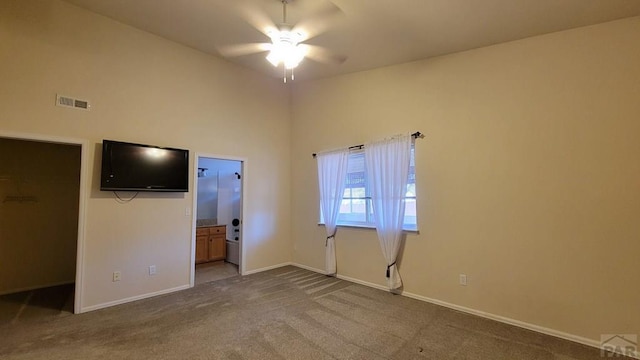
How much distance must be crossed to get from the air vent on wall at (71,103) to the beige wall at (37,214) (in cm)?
179

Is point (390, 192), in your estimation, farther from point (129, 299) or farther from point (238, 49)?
point (129, 299)

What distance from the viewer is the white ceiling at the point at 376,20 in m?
2.70

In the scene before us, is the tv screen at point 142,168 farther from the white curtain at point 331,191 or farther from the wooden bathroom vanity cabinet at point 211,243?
the white curtain at point 331,191

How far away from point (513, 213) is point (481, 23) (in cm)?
211

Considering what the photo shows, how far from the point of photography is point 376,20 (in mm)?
3141

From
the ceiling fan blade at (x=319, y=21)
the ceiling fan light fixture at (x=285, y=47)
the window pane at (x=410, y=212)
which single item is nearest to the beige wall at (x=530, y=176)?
the window pane at (x=410, y=212)

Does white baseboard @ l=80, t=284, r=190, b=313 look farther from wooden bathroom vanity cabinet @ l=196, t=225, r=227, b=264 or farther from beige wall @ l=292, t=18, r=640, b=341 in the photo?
beige wall @ l=292, t=18, r=640, b=341

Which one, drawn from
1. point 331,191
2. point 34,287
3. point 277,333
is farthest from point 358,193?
point 34,287

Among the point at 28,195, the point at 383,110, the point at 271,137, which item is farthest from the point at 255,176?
the point at 28,195

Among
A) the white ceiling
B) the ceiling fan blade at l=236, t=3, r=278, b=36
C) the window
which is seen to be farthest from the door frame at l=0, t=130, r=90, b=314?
the window

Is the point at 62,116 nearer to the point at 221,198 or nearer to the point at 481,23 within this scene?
the point at 221,198

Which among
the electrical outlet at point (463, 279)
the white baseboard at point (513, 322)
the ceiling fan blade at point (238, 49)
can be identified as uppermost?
the ceiling fan blade at point (238, 49)

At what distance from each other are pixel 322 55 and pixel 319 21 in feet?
2.72

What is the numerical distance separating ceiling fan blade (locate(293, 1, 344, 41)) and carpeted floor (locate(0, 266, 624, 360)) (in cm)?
344
